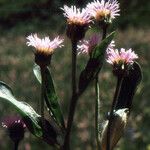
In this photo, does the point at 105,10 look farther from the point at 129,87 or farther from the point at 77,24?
the point at 129,87

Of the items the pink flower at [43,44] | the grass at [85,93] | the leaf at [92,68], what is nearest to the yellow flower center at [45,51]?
the pink flower at [43,44]

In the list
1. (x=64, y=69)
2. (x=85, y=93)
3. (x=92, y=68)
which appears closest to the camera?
(x=92, y=68)

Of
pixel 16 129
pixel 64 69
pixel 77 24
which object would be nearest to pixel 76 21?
pixel 77 24

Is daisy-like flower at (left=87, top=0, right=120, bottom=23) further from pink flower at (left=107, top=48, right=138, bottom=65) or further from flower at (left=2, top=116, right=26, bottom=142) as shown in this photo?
flower at (left=2, top=116, right=26, bottom=142)

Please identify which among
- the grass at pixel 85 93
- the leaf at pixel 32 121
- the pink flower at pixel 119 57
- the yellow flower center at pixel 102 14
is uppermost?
the grass at pixel 85 93

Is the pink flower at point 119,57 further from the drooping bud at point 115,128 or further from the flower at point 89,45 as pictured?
the drooping bud at point 115,128

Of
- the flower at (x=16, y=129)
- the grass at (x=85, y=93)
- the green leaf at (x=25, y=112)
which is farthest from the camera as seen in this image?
the grass at (x=85, y=93)

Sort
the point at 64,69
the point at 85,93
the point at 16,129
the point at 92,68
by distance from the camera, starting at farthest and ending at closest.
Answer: the point at 64,69, the point at 85,93, the point at 16,129, the point at 92,68
